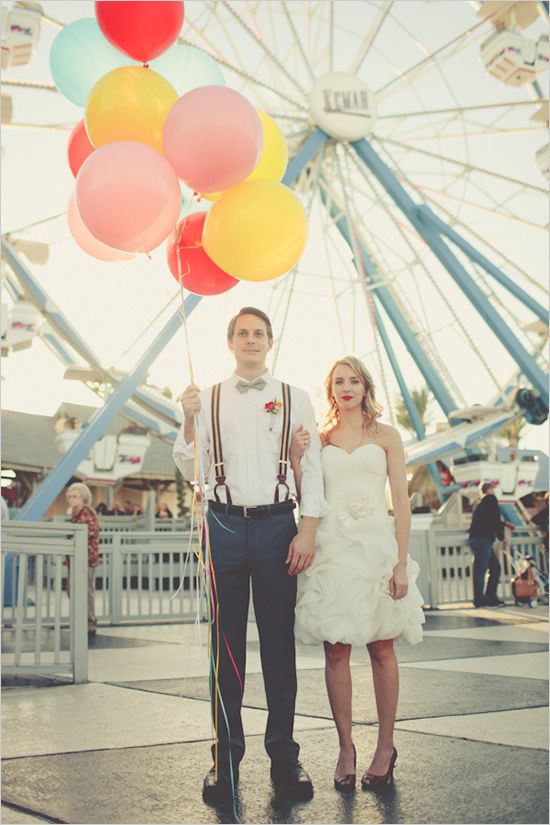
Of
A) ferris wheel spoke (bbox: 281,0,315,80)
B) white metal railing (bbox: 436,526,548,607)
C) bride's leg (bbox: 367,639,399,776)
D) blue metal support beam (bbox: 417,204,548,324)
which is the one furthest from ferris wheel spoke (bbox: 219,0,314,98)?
bride's leg (bbox: 367,639,399,776)

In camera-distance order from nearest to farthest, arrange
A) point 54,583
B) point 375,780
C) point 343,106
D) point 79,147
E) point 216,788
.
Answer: point 216,788 < point 375,780 < point 79,147 < point 54,583 < point 343,106

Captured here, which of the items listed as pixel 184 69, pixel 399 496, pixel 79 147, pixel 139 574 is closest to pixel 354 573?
pixel 399 496

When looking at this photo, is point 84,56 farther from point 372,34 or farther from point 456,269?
point 372,34

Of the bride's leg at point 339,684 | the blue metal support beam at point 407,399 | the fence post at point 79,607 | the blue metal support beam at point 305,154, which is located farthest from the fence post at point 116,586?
Result: the blue metal support beam at point 407,399

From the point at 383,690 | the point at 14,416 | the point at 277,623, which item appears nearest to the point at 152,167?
the point at 277,623

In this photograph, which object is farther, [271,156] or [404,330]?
[404,330]

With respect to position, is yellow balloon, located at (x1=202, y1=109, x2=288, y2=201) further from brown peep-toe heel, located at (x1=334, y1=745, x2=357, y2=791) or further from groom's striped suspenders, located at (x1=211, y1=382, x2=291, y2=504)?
brown peep-toe heel, located at (x1=334, y1=745, x2=357, y2=791)

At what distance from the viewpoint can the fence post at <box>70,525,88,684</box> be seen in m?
5.00

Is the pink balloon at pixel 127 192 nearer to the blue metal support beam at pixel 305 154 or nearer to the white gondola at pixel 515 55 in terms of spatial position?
the blue metal support beam at pixel 305 154

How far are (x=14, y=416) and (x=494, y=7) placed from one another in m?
17.8

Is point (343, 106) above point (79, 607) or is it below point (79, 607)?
above

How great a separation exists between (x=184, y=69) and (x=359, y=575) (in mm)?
2716

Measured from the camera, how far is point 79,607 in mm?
5082

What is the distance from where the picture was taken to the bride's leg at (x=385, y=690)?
2.84 metres
